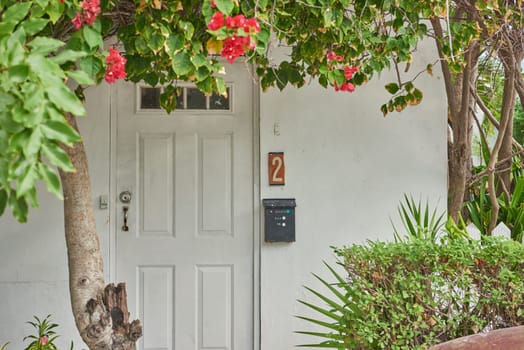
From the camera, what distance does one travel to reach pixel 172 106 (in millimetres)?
3359

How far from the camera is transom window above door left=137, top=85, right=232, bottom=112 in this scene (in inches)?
168

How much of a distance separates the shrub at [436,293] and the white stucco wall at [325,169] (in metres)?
1.26

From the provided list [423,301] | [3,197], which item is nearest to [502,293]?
[423,301]

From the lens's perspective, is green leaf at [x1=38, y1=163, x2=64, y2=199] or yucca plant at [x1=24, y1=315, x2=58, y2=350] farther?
yucca plant at [x1=24, y1=315, x2=58, y2=350]

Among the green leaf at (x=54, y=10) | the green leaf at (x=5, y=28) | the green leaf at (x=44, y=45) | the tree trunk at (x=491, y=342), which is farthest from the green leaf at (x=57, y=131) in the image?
the tree trunk at (x=491, y=342)

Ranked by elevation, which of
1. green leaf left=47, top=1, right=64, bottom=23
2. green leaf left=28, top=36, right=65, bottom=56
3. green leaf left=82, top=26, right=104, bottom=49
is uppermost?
green leaf left=47, top=1, right=64, bottom=23

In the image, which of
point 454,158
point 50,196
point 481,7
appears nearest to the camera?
point 481,7

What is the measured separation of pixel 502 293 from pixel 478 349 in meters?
0.57

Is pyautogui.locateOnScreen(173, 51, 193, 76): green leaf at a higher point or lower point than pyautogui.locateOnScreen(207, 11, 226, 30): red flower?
lower

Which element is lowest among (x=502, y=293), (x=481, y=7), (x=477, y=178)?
(x=502, y=293)

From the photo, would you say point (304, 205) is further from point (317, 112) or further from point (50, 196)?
point (50, 196)

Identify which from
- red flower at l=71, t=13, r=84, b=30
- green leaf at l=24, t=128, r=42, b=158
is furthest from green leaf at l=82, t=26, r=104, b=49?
green leaf at l=24, t=128, r=42, b=158

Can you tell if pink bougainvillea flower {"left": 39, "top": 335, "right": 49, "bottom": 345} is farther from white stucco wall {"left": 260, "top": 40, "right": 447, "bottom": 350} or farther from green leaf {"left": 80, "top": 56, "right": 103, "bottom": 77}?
green leaf {"left": 80, "top": 56, "right": 103, "bottom": 77}

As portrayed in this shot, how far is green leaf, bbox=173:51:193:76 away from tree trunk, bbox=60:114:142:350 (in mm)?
696
